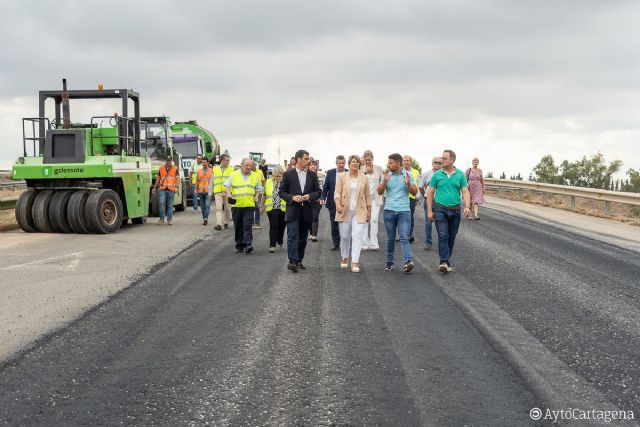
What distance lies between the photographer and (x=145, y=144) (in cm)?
1795

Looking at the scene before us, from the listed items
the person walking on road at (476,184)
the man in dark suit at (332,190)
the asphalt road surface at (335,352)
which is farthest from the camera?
the person walking on road at (476,184)

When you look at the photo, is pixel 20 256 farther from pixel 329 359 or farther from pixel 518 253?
pixel 518 253

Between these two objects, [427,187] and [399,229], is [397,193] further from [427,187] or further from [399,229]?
[427,187]

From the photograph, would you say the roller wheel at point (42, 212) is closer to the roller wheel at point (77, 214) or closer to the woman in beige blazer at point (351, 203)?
the roller wheel at point (77, 214)

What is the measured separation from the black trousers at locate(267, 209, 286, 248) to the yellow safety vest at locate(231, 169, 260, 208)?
16.7 inches

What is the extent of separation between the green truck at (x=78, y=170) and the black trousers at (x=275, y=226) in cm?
480

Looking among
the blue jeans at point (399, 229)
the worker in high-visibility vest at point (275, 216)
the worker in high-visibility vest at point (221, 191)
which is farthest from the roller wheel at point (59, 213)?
the blue jeans at point (399, 229)

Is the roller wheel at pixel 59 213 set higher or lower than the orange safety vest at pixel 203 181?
lower

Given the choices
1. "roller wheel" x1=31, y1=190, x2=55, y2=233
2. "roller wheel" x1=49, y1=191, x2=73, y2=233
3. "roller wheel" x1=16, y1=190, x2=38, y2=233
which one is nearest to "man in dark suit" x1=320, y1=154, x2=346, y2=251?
"roller wheel" x1=49, y1=191, x2=73, y2=233

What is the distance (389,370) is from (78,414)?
2269 mm

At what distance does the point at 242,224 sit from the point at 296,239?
2823 millimetres

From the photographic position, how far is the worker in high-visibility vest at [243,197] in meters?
12.7

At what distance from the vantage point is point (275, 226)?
12945mm

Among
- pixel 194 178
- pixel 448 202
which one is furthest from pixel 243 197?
pixel 194 178
